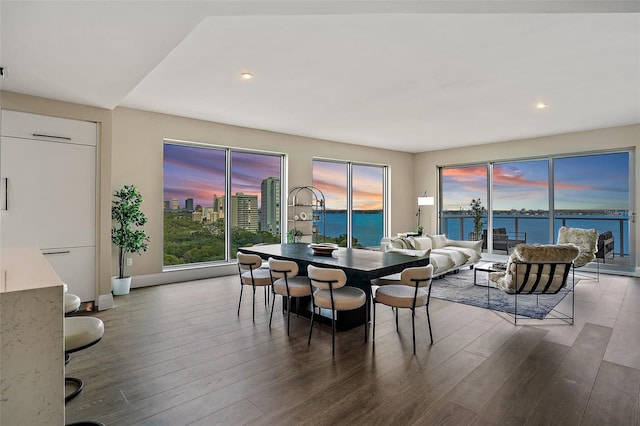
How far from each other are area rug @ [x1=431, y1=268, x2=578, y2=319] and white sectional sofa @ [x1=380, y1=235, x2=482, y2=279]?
33 cm

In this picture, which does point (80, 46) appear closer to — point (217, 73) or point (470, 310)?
point (217, 73)

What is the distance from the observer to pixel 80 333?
197 centimetres

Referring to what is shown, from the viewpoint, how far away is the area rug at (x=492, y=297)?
14.4 ft

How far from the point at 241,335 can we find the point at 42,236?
277 centimetres

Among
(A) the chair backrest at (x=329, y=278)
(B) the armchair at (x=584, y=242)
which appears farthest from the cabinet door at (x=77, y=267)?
(B) the armchair at (x=584, y=242)

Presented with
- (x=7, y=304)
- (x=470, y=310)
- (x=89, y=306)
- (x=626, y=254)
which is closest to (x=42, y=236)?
(x=89, y=306)

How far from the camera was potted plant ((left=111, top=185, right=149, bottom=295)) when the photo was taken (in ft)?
16.7

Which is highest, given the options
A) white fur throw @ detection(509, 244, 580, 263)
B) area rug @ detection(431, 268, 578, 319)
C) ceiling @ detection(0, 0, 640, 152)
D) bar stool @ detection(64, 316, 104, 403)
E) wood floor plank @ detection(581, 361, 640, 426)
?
ceiling @ detection(0, 0, 640, 152)

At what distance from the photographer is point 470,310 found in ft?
14.3

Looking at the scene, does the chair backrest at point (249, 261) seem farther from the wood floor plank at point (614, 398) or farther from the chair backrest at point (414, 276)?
the wood floor plank at point (614, 398)

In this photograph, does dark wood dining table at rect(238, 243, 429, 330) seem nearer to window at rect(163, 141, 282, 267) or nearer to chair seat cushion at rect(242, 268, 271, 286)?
chair seat cushion at rect(242, 268, 271, 286)

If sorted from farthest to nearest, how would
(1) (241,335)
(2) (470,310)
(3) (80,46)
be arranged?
(2) (470,310)
(1) (241,335)
(3) (80,46)

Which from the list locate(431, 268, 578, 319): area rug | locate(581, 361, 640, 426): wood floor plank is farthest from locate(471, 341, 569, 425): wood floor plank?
locate(431, 268, 578, 319): area rug

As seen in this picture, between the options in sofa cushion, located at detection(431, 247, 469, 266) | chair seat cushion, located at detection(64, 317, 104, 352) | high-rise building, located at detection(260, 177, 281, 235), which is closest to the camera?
chair seat cushion, located at detection(64, 317, 104, 352)
